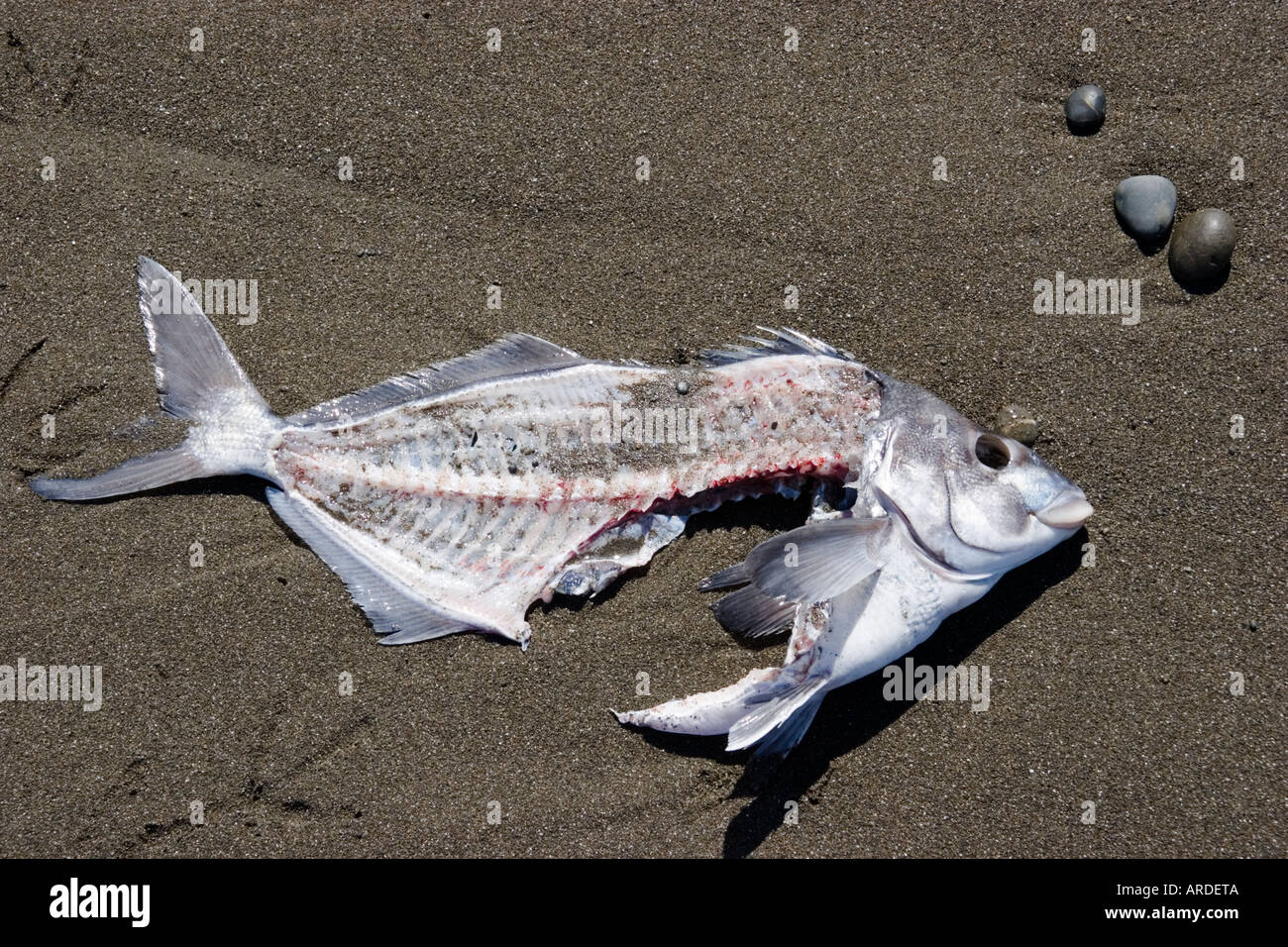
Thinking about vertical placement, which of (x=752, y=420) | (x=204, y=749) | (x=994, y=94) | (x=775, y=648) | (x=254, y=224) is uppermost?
(x=994, y=94)

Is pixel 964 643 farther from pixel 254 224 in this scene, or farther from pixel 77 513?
pixel 77 513

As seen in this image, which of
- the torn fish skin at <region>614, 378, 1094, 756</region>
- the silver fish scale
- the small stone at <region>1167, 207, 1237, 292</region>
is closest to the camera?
the torn fish skin at <region>614, 378, 1094, 756</region>

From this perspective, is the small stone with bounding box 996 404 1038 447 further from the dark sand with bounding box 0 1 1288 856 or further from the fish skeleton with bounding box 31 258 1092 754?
the fish skeleton with bounding box 31 258 1092 754

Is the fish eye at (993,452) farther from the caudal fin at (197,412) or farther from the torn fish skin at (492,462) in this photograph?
the caudal fin at (197,412)

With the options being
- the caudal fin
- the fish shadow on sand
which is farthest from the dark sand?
the caudal fin

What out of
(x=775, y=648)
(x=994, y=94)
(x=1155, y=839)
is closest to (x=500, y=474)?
(x=775, y=648)

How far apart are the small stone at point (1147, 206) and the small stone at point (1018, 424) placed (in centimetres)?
107

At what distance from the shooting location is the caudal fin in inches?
175

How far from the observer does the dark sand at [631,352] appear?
4504 mm

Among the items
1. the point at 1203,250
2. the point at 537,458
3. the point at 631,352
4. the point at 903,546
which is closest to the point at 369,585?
the point at 537,458

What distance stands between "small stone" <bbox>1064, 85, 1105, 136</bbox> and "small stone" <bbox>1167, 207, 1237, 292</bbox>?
2.21 feet

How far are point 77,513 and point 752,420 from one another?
3.43m

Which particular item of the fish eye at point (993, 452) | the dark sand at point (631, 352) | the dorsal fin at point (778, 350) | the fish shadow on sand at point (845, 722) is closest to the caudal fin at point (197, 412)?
the dark sand at point (631, 352)

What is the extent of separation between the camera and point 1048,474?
14.0ft
